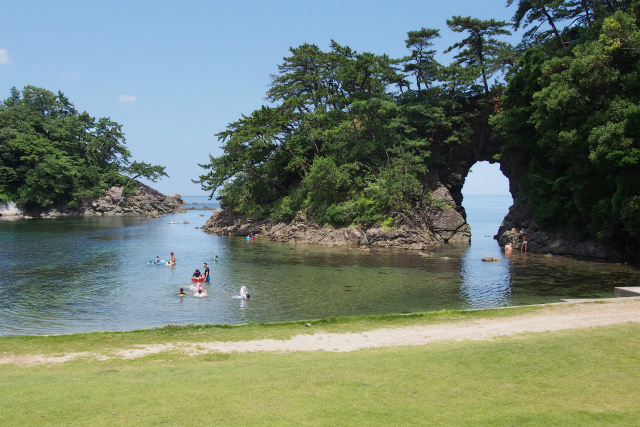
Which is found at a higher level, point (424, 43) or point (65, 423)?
point (424, 43)

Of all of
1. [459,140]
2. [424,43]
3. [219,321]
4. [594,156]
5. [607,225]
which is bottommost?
[219,321]

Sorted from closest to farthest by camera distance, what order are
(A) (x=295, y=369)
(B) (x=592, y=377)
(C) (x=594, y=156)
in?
(B) (x=592, y=377) < (A) (x=295, y=369) < (C) (x=594, y=156)

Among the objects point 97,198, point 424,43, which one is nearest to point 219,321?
point 424,43

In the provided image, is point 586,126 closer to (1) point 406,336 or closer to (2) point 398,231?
(2) point 398,231

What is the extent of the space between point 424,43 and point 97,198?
3080 inches

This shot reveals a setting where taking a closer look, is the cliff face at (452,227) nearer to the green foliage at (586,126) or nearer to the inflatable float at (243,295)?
the green foliage at (586,126)

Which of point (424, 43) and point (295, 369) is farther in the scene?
point (424, 43)

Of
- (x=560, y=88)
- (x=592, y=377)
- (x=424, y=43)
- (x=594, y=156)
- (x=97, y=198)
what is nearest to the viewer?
(x=592, y=377)

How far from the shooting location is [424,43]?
50.5 m

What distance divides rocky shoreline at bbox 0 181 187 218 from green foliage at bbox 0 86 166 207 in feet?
5.53

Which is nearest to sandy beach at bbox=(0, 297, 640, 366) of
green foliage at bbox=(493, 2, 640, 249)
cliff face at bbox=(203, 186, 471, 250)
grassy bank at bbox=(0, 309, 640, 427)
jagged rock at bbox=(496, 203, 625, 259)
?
grassy bank at bbox=(0, 309, 640, 427)

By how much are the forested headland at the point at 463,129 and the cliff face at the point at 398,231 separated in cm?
121

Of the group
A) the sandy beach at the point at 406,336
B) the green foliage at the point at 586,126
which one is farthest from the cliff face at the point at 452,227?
the sandy beach at the point at 406,336

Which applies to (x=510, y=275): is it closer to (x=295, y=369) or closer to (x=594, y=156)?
(x=594, y=156)
